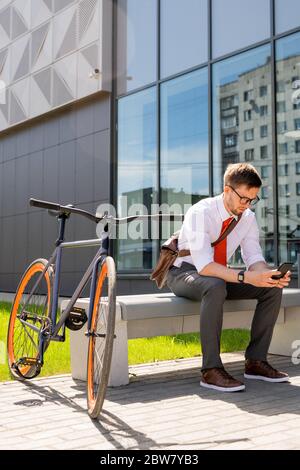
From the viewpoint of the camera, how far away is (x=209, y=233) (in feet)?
16.0

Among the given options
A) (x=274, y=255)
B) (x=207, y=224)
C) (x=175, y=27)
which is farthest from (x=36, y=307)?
(x=175, y=27)

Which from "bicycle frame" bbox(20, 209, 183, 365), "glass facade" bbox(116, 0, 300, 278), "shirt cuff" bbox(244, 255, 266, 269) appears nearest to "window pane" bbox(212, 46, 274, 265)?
"glass facade" bbox(116, 0, 300, 278)

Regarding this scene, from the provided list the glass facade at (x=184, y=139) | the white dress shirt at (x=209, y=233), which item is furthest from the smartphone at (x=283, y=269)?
the glass facade at (x=184, y=139)

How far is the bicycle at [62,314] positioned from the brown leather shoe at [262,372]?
1.31 meters

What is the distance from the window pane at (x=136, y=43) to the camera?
1346 centimetres

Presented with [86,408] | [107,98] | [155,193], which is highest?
[107,98]

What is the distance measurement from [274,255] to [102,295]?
6.78 metres

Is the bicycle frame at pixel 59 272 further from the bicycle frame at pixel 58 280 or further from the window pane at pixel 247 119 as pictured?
the window pane at pixel 247 119

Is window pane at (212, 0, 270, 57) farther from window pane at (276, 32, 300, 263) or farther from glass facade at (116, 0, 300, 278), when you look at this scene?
window pane at (276, 32, 300, 263)

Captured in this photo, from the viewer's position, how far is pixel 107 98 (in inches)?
583

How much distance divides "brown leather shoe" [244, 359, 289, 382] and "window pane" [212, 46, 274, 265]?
551cm

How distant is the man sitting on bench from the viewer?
14.8ft

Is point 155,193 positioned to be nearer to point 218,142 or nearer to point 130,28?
point 218,142

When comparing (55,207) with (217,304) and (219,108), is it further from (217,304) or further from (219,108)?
(219,108)
